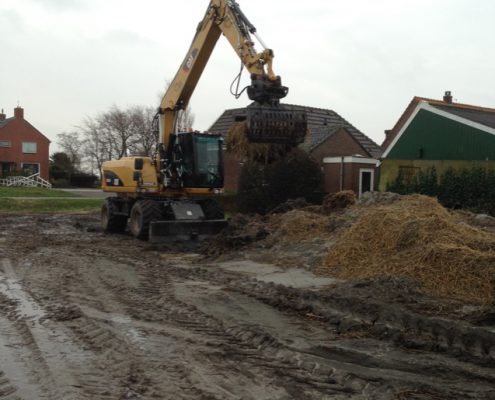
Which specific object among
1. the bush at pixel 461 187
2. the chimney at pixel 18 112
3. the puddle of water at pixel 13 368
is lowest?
the puddle of water at pixel 13 368

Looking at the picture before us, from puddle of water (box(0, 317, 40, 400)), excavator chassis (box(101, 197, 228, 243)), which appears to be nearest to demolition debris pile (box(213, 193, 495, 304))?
excavator chassis (box(101, 197, 228, 243))

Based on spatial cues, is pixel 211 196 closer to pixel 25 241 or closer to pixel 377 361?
pixel 25 241

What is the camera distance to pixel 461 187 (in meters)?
18.0

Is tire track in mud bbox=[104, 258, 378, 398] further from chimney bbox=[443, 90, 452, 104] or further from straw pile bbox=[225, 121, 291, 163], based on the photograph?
chimney bbox=[443, 90, 452, 104]

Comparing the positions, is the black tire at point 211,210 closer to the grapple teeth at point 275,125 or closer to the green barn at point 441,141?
the grapple teeth at point 275,125

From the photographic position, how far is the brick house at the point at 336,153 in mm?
28625

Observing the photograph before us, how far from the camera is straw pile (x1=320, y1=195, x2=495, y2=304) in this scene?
7656 mm

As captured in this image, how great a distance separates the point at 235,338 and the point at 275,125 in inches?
240

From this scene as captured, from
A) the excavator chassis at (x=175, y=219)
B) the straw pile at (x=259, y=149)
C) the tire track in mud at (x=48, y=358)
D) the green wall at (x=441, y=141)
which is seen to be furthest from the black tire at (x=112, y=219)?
the green wall at (x=441, y=141)

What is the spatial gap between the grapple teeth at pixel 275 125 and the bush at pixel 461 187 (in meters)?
8.64

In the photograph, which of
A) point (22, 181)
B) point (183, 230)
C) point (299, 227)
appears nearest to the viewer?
point (299, 227)

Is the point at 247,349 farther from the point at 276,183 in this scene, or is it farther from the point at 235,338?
the point at 276,183

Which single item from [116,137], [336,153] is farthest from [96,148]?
[336,153]

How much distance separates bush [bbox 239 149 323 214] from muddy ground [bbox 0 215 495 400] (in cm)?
1269
